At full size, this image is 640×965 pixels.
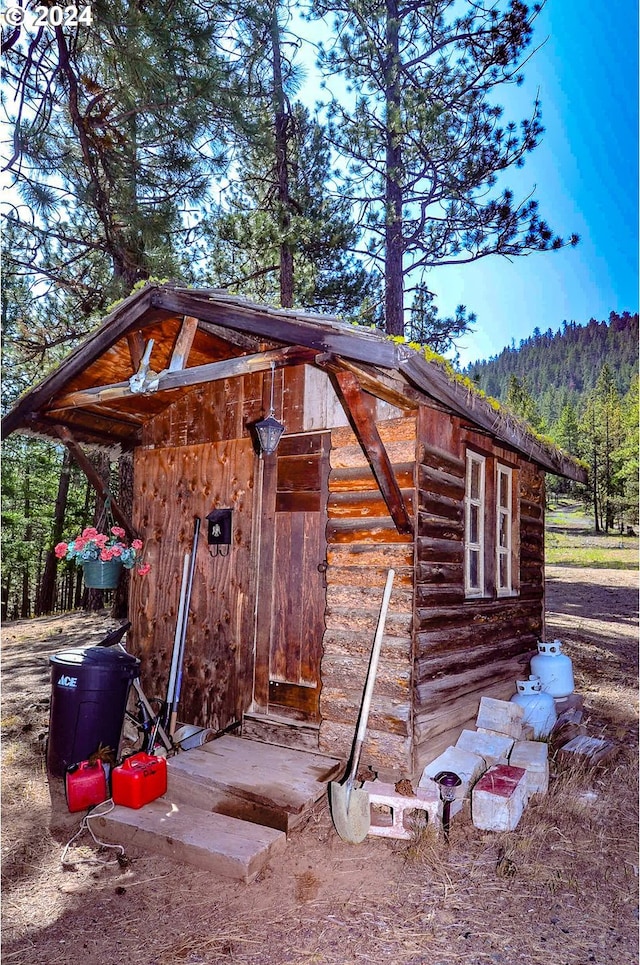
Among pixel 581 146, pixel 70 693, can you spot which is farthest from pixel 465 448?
pixel 581 146

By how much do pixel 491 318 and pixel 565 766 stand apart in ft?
25.3

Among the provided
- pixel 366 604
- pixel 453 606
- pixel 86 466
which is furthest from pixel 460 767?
pixel 86 466

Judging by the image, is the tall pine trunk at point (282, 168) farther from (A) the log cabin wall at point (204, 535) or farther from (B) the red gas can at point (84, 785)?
(B) the red gas can at point (84, 785)

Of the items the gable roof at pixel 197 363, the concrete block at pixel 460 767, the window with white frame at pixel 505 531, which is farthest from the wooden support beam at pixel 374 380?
the concrete block at pixel 460 767

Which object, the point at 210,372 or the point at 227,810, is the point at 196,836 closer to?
the point at 227,810

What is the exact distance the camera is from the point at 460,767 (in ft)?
15.2

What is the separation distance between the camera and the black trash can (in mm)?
4781

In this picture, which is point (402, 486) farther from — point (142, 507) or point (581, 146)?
point (581, 146)

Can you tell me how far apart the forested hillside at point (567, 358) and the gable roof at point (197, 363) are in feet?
269

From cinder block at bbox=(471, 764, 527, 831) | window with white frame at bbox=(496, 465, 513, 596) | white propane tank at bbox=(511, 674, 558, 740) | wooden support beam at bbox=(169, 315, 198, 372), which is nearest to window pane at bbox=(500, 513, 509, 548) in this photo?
window with white frame at bbox=(496, 465, 513, 596)

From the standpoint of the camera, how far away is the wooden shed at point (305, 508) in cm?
448

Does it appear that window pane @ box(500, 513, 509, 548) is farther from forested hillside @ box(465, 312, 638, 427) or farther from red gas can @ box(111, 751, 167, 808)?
forested hillside @ box(465, 312, 638, 427)

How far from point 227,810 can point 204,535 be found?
246 centimetres

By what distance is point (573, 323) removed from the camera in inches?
4350
